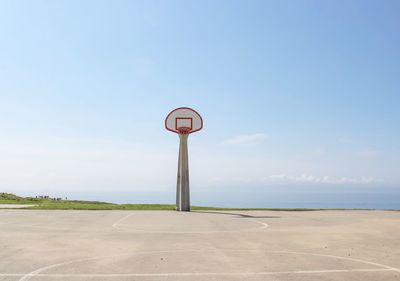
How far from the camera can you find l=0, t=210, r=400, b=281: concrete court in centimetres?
1008

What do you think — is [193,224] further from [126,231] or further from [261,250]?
[261,250]

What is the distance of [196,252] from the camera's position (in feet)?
42.3

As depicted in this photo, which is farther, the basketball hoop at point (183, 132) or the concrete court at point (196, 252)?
the basketball hoop at point (183, 132)

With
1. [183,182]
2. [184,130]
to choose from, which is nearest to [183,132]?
[184,130]

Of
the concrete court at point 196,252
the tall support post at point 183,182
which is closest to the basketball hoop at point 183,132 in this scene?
the tall support post at point 183,182

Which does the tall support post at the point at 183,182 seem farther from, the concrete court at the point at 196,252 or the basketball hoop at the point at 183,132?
the concrete court at the point at 196,252

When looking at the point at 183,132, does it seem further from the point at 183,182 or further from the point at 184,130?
the point at 183,182

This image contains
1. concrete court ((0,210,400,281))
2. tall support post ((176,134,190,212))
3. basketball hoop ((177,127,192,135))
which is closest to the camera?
concrete court ((0,210,400,281))

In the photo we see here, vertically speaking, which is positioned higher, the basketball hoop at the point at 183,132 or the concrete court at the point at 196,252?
the basketball hoop at the point at 183,132

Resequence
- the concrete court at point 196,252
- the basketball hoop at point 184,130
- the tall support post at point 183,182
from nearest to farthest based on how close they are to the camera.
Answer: the concrete court at point 196,252
the tall support post at point 183,182
the basketball hoop at point 184,130

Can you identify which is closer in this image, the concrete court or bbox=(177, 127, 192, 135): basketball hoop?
the concrete court

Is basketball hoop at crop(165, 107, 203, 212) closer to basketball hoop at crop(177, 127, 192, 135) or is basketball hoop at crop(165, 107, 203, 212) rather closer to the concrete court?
basketball hoop at crop(177, 127, 192, 135)

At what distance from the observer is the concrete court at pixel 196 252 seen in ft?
33.1

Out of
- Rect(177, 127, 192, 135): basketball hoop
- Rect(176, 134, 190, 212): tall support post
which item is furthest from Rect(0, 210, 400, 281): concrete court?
Rect(177, 127, 192, 135): basketball hoop
